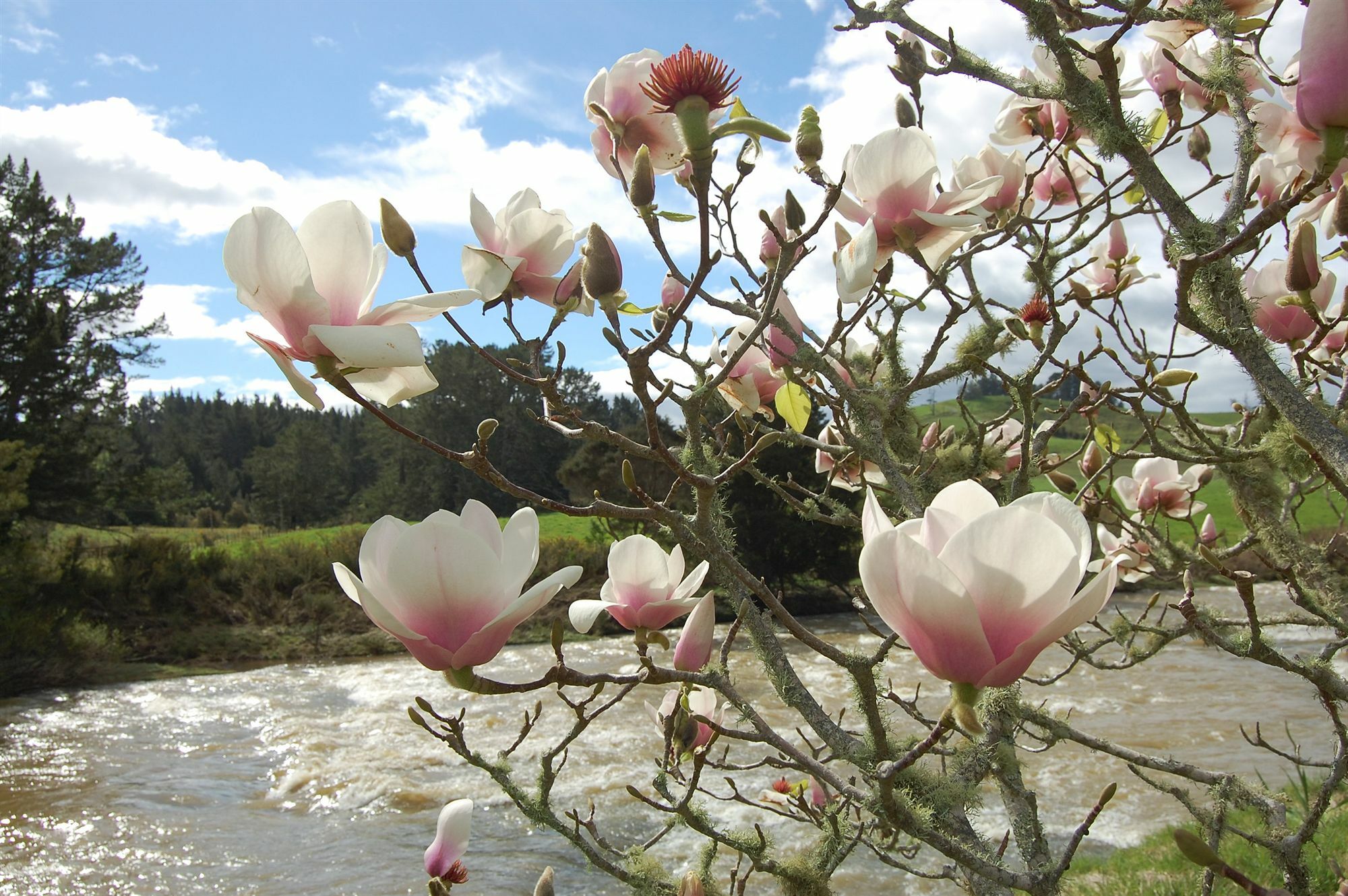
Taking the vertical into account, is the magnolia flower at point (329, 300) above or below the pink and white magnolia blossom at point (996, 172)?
below

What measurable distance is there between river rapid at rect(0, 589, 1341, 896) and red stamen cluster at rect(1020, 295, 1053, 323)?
8.40 ft

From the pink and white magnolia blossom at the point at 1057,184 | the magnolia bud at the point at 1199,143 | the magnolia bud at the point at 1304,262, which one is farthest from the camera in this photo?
the pink and white magnolia blossom at the point at 1057,184

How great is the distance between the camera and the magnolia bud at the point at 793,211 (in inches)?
39.3

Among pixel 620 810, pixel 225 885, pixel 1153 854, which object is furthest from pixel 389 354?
pixel 620 810

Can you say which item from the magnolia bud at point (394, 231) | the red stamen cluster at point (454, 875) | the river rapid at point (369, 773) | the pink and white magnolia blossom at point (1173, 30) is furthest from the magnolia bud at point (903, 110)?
the river rapid at point (369, 773)

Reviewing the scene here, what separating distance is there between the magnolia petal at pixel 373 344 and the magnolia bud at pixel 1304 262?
3.51 ft

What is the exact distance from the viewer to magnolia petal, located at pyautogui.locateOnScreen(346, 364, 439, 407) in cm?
71

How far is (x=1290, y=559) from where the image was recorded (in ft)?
5.71

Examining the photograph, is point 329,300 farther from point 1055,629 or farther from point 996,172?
point 996,172

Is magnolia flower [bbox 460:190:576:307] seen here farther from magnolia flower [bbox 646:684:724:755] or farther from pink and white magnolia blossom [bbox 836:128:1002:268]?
magnolia flower [bbox 646:684:724:755]

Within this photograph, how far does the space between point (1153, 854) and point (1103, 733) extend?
3.85 m

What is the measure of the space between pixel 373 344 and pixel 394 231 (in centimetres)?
24

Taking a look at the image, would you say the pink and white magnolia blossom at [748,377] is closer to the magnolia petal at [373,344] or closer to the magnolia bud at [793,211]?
the magnolia bud at [793,211]

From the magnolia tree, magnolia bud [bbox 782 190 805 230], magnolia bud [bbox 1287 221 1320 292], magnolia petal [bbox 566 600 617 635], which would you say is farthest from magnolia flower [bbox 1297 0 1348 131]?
magnolia petal [bbox 566 600 617 635]
